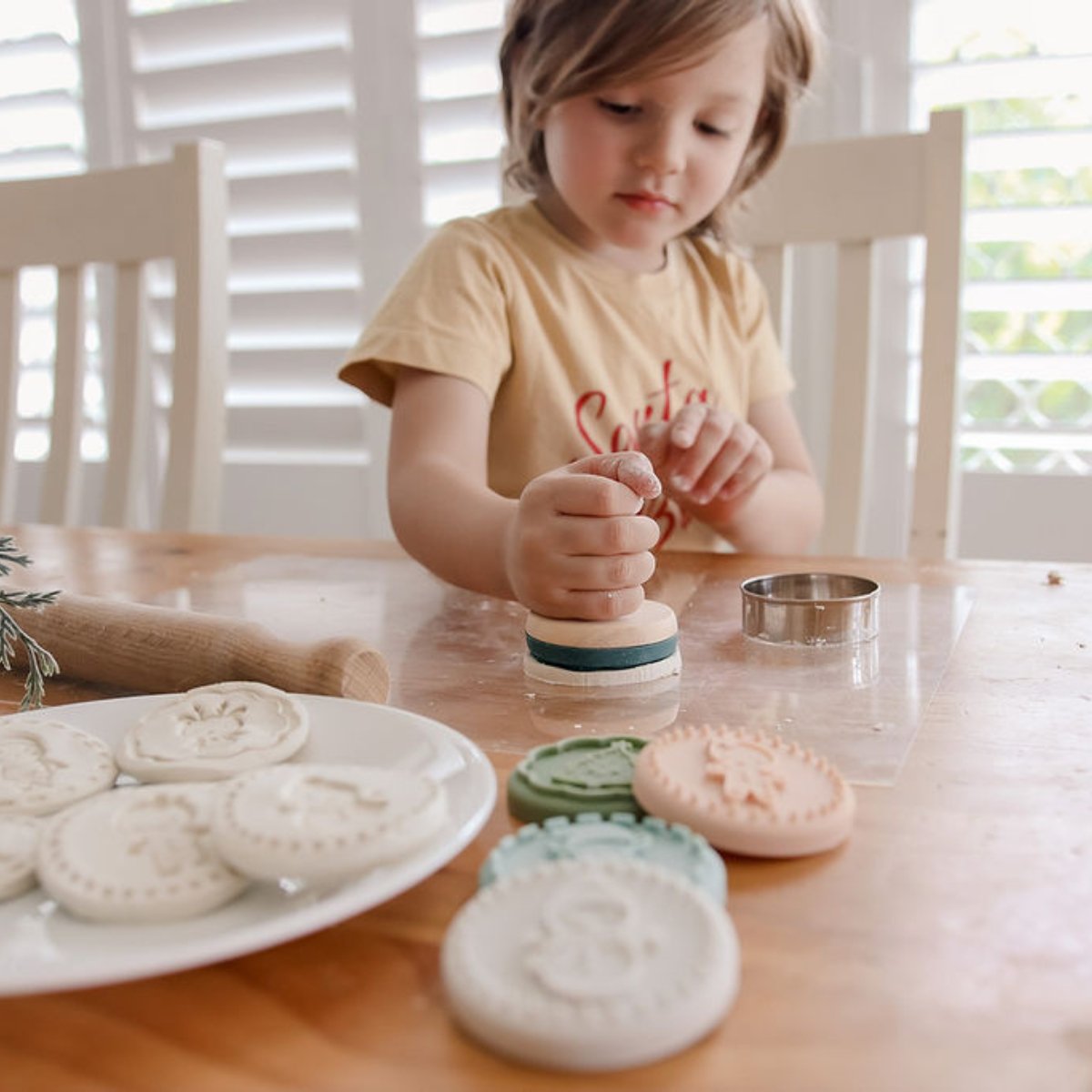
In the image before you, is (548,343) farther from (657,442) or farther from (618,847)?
(618,847)

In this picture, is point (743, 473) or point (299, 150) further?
point (299, 150)

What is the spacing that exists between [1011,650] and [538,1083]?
1.45 ft

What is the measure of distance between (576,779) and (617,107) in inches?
28.8

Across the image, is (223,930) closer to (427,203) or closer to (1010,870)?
(1010,870)

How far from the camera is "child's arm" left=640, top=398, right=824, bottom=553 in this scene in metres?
0.83

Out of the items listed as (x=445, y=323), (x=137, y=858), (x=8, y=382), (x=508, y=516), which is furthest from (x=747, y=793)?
(x=8, y=382)

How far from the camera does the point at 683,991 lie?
28cm

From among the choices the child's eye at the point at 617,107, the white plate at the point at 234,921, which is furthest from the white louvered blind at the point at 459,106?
the white plate at the point at 234,921

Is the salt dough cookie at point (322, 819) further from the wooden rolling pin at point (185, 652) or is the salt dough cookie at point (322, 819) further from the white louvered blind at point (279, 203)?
the white louvered blind at point (279, 203)

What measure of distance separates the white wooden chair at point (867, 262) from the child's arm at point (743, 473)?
0.18 ft

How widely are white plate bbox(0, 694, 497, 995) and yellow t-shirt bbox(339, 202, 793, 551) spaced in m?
0.63

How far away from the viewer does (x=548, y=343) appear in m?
1.12

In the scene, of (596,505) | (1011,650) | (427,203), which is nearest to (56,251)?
(427,203)

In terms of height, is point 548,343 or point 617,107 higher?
point 617,107
